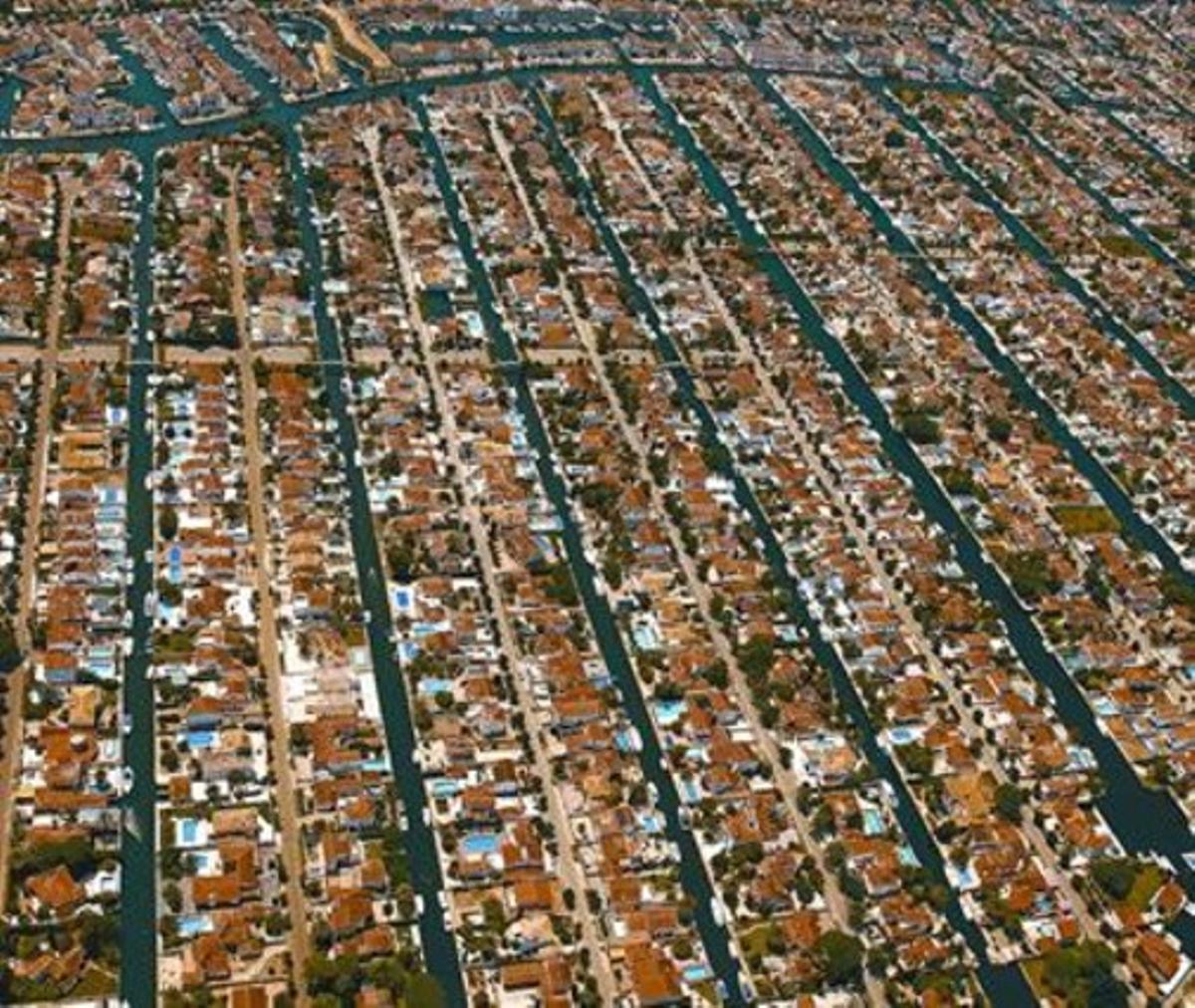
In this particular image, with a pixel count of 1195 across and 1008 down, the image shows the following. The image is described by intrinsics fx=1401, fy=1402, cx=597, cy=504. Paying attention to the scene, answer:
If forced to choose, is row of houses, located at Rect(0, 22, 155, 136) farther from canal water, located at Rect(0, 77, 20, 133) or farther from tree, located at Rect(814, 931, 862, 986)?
tree, located at Rect(814, 931, 862, 986)

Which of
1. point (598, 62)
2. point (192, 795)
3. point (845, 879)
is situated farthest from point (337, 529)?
point (598, 62)

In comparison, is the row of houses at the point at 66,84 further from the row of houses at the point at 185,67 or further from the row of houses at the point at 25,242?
the row of houses at the point at 25,242

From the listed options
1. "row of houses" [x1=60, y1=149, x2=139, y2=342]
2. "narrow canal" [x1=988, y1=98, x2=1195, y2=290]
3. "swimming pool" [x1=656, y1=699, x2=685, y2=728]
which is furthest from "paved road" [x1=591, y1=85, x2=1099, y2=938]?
"narrow canal" [x1=988, y1=98, x2=1195, y2=290]

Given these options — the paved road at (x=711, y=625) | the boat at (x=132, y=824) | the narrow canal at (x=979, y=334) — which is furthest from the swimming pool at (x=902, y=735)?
the boat at (x=132, y=824)

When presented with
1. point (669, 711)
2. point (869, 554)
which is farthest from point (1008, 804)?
point (869, 554)

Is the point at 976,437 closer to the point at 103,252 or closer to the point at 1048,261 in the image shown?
the point at 1048,261
